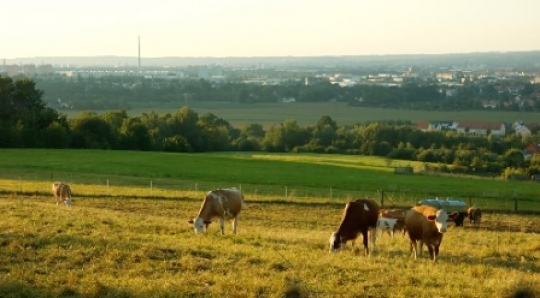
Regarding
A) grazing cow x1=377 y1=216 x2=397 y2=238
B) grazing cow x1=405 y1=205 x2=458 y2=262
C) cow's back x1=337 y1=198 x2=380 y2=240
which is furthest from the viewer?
grazing cow x1=377 y1=216 x2=397 y2=238

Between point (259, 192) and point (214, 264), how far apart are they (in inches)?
1169

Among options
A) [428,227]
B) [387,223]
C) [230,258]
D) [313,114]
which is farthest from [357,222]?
[313,114]

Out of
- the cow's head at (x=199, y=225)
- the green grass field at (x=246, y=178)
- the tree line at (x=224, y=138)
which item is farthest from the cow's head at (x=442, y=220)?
the tree line at (x=224, y=138)

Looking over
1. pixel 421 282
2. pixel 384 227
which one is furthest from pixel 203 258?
pixel 384 227

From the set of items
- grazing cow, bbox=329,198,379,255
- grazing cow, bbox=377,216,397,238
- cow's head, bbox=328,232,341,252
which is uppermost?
grazing cow, bbox=329,198,379,255

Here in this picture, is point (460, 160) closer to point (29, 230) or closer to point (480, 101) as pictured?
point (29, 230)

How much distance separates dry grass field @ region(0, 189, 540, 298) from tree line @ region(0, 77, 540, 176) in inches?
2149

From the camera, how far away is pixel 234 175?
2249 inches

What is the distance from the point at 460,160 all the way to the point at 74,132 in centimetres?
4514

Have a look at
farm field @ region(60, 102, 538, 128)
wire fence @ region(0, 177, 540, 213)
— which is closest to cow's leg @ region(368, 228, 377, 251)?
wire fence @ region(0, 177, 540, 213)

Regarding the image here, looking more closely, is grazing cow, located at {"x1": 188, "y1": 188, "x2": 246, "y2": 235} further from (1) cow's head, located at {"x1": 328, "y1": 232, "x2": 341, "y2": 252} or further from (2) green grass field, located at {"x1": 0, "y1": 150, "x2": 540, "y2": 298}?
(1) cow's head, located at {"x1": 328, "y1": 232, "x2": 341, "y2": 252}

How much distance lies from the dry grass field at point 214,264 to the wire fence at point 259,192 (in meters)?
16.7

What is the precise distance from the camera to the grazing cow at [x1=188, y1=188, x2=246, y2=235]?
23094 mm

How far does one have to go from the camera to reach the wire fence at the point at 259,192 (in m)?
41.5
